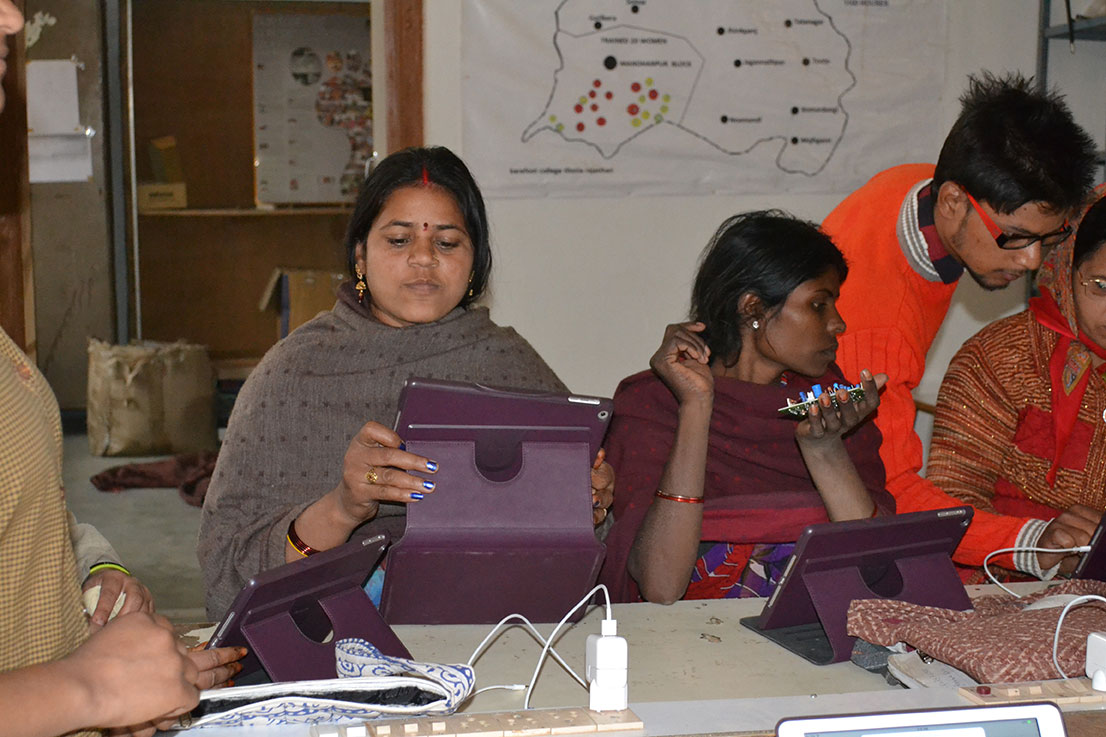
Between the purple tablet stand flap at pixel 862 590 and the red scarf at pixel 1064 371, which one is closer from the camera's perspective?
the purple tablet stand flap at pixel 862 590

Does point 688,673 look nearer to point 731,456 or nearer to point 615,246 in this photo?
point 731,456

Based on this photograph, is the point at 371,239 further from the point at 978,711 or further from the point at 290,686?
the point at 978,711

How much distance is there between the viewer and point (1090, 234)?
1.97 m

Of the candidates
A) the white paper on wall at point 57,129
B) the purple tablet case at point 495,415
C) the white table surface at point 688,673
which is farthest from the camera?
the white paper on wall at point 57,129

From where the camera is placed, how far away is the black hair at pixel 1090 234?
1.96m

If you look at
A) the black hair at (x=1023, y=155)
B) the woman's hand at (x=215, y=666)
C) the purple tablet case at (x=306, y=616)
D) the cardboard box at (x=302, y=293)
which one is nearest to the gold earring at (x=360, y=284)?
the purple tablet case at (x=306, y=616)

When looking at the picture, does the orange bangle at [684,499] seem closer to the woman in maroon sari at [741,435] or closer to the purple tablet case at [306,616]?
the woman in maroon sari at [741,435]

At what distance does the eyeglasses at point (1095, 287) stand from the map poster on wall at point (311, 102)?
Answer: 4393mm

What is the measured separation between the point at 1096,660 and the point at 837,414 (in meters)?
0.68

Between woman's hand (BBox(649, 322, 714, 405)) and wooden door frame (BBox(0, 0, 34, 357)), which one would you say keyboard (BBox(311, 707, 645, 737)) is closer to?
woman's hand (BBox(649, 322, 714, 405))

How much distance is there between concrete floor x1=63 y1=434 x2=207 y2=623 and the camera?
3592 millimetres

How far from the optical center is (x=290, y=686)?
42.4 inches

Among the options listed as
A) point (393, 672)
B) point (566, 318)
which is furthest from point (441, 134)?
point (393, 672)

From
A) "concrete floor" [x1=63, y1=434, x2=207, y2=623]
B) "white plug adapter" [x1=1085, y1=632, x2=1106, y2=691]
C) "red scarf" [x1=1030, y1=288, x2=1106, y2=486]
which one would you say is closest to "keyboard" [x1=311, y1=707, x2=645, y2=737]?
"white plug adapter" [x1=1085, y1=632, x2=1106, y2=691]
